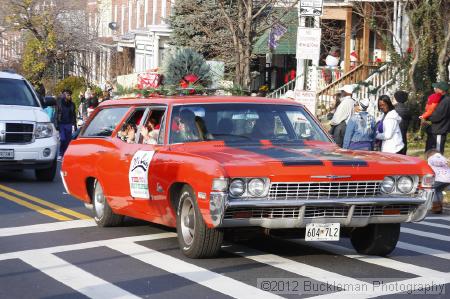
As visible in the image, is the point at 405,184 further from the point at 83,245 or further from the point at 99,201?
the point at 99,201

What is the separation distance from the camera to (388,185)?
9273 millimetres

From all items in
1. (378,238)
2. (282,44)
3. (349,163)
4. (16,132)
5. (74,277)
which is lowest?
(74,277)

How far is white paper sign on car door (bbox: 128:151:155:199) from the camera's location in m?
10.3

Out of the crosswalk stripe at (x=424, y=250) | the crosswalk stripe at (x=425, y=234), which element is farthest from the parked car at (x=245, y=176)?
the crosswalk stripe at (x=425, y=234)

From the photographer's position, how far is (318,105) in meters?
31.5

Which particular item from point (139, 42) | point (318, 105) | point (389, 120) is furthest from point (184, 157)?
point (139, 42)

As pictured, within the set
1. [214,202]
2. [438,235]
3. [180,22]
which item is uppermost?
[180,22]

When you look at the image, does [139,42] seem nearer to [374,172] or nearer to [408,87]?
[408,87]

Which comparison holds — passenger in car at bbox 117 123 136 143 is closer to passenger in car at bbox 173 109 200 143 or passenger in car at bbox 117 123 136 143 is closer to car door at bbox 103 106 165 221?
car door at bbox 103 106 165 221

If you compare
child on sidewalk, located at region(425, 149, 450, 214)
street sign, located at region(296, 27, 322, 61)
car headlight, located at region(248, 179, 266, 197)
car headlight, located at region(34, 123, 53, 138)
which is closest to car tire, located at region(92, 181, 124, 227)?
car headlight, located at region(248, 179, 266, 197)

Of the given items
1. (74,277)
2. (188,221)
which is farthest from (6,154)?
(74,277)

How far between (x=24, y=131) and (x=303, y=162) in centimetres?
998

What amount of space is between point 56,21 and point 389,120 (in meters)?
36.9

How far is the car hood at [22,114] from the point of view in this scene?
1781cm
